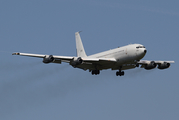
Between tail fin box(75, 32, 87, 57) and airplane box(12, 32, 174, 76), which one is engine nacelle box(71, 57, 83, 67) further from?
tail fin box(75, 32, 87, 57)

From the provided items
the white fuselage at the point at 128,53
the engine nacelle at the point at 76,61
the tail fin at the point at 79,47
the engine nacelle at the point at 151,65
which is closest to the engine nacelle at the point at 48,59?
Answer: the engine nacelle at the point at 76,61

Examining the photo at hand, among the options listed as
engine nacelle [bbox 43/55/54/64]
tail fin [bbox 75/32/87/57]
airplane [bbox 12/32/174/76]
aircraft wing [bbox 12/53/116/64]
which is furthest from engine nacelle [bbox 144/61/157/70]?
engine nacelle [bbox 43/55/54/64]

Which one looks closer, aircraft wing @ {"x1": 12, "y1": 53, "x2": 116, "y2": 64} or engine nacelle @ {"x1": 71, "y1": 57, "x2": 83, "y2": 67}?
engine nacelle @ {"x1": 71, "y1": 57, "x2": 83, "y2": 67}

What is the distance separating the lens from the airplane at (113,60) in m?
96.6

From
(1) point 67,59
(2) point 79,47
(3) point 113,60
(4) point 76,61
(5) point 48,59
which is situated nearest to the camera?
(5) point 48,59

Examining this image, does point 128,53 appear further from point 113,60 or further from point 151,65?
point 151,65

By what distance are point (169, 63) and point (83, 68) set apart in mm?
24461

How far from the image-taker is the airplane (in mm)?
96569

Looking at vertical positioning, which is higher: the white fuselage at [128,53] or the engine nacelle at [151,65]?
the white fuselage at [128,53]

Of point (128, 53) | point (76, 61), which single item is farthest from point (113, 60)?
point (76, 61)

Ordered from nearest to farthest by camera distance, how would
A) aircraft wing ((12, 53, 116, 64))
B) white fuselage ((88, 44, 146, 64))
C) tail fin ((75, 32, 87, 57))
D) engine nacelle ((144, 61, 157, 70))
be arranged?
white fuselage ((88, 44, 146, 64)), aircraft wing ((12, 53, 116, 64)), engine nacelle ((144, 61, 157, 70)), tail fin ((75, 32, 87, 57))

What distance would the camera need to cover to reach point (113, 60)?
99.5 metres

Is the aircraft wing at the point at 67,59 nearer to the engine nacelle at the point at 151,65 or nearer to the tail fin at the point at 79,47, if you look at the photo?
the engine nacelle at the point at 151,65

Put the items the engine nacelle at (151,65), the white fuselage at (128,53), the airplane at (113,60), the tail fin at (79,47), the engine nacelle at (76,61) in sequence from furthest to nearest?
the tail fin at (79,47)
the engine nacelle at (151,65)
the engine nacelle at (76,61)
the airplane at (113,60)
the white fuselage at (128,53)
